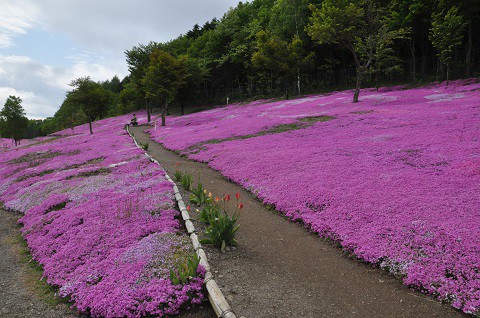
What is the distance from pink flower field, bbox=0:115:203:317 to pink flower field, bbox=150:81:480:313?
13.3ft

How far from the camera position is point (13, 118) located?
5828 centimetres

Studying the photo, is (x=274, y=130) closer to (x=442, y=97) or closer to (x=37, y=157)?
(x=442, y=97)

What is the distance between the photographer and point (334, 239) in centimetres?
820

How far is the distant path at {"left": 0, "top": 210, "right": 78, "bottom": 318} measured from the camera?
6.43 m

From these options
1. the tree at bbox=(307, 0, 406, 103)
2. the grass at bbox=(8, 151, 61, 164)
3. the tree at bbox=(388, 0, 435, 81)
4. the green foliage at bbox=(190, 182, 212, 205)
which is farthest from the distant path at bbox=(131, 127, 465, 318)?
the tree at bbox=(388, 0, 435, 81)

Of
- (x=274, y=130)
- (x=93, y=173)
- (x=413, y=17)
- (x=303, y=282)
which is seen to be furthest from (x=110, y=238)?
(x=413, y=17)

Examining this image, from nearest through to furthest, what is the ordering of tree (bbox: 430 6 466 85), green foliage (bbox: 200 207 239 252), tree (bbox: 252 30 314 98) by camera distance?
green foliage (bbox: 200 207 239 252) → tree (bbox: 430 6 466 85) → tree (bbox: 252 30 314 98)

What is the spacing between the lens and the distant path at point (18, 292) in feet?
21.1

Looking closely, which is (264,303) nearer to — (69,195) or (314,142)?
(69,195)

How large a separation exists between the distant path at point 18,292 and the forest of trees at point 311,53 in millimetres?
33744

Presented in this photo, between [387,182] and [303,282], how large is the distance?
607 cm

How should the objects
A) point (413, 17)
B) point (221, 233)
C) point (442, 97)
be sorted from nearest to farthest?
point (221, 233) → point (442, 97) → point (413, 17)

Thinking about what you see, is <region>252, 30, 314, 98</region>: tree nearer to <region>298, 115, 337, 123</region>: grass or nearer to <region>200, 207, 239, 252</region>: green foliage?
<region>298, 115, 337, 123</region>: grass

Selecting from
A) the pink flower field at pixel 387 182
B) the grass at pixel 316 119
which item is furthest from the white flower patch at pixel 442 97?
the grass at pixel 316 119
